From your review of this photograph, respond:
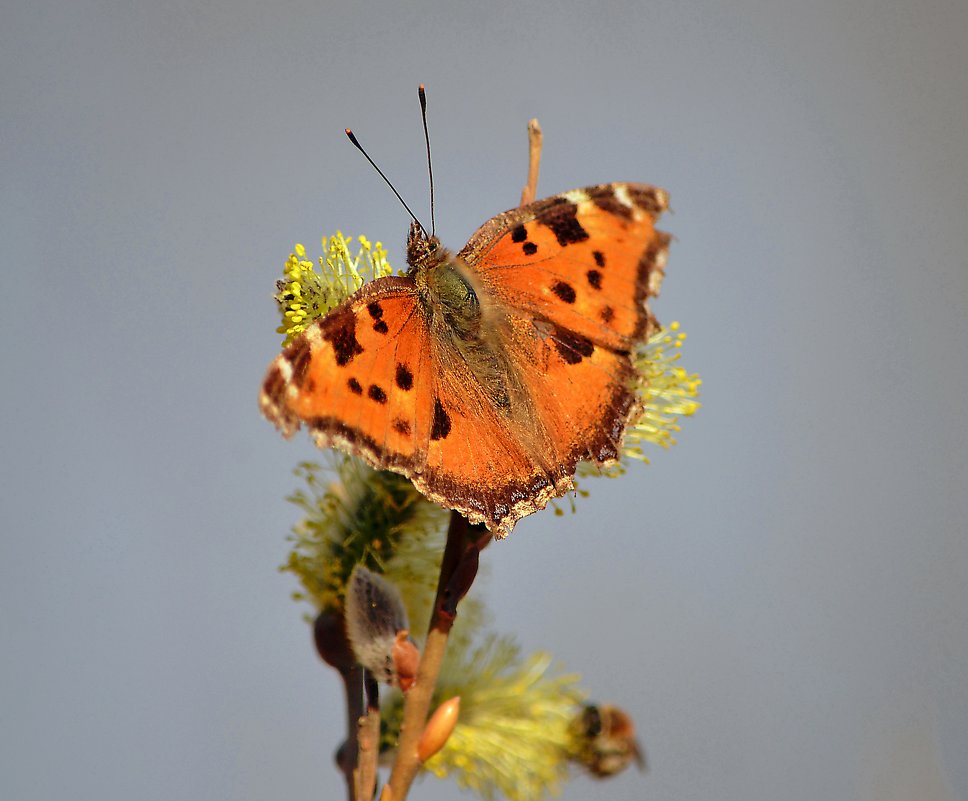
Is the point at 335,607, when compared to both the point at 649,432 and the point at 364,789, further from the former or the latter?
the point at 649,432

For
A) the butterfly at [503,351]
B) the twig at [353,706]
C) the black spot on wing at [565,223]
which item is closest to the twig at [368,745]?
the twig at [353,706]

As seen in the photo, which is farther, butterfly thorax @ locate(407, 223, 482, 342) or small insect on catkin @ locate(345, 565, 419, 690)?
butterfly thorax @ locate(407, 223, 482, 342)

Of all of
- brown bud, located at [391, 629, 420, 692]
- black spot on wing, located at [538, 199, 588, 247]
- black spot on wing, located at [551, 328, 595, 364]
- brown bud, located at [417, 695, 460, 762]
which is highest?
black spot on wing, located at [538, 199, 588, 247]

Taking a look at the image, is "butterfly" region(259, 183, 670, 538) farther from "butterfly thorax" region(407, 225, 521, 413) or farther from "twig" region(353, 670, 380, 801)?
"twig" region(353, 670, 380, 801)

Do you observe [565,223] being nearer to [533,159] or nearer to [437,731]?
[533,159]

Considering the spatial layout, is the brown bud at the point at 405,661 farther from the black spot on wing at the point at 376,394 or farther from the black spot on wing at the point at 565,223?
the black spot on wing at the point at 565,223

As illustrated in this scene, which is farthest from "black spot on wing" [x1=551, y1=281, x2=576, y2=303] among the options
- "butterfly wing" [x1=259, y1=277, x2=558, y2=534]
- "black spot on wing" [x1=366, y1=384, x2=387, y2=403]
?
"black spot on wing" [x1=366, y1=384, x2=387, y2=403]

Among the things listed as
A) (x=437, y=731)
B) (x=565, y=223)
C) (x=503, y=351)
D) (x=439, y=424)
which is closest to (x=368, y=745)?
(x=437, y=731)
